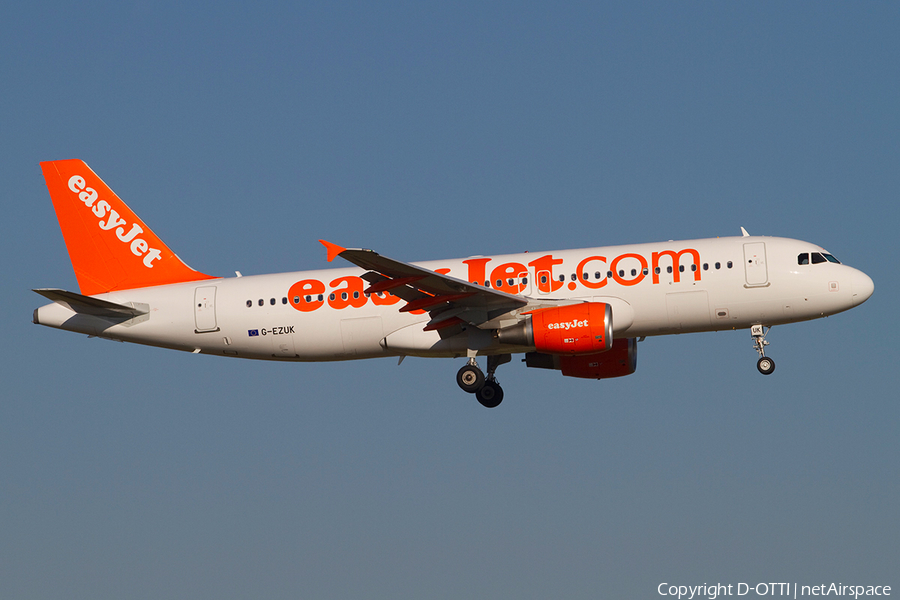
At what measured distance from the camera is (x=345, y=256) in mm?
32500

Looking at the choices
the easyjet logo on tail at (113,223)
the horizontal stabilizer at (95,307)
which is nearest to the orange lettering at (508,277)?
the horizontal stabilizer at (95,307)

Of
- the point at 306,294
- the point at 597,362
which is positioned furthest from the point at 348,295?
the point at 597,362

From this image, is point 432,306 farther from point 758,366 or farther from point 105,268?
point 105,268

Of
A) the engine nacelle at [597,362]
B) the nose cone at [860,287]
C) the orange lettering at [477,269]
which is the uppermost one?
the orange lettering at [477,269]

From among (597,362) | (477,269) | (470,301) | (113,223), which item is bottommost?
(597,362)

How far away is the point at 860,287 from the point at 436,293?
1386 centimetres

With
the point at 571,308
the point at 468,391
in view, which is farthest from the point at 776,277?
the point at 468,391

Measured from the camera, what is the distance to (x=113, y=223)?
42656 mm

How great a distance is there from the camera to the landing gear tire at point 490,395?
3991 centimetres

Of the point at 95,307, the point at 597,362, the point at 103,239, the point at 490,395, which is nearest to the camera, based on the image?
the point at 95,307

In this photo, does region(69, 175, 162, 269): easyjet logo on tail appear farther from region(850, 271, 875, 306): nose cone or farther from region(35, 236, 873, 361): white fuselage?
region(850, 271, 875, 306): nose cone

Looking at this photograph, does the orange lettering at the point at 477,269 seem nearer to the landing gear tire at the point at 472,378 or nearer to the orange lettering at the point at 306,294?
the landing gear tire at the point at 472,378

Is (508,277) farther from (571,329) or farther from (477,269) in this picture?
(571,329)

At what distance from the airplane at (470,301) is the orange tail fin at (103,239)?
0.22ft
